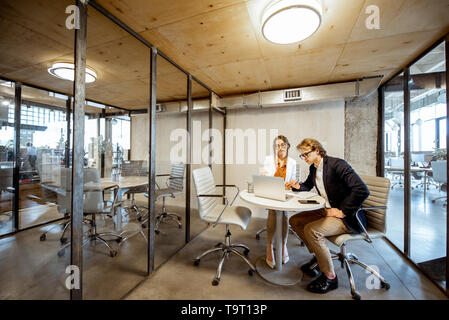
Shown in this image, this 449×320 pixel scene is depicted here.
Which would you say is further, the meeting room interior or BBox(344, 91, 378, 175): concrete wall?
BBox(344, 91, 378, 175): concrete wall

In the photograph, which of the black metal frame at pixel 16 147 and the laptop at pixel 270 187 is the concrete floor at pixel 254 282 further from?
the black metal frame at pixel 16 147

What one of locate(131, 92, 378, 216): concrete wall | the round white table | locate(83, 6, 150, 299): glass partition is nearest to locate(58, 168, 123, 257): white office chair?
locate(83, 6, 150, 299): glass partition

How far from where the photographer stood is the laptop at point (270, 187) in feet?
5.90

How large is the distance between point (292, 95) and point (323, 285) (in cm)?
293

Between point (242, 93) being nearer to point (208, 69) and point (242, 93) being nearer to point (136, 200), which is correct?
point (208, 69)

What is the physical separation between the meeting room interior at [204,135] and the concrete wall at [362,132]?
0.08 feet

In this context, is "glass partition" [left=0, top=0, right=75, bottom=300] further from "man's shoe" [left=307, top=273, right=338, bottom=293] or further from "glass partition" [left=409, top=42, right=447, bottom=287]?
"glass partition" [left=409, top=42, right=447, bottom=287]

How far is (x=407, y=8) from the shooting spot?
4.95ft

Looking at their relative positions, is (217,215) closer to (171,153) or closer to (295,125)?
(171,153)

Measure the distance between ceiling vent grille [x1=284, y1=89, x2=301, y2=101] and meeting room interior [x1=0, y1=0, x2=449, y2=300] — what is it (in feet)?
0.08

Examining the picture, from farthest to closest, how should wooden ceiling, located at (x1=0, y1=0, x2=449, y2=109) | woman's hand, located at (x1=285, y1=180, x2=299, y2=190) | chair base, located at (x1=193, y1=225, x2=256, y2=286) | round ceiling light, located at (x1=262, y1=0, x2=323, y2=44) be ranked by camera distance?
woman's hand, located at (x1=285, y1=180, x2=299, y2=190), chair base, located at (x1=193, y1=225, x2=256, y2=286), wooden ceiling, located at (x1=0, y1=0, x2=449, y2=109), round ceiling light, located at (x1=262, y1=0, x2=323, y2=44)

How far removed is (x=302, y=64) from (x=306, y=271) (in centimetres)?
278

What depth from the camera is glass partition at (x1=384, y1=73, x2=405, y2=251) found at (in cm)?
268

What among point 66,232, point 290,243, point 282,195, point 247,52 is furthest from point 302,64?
point 66,232
